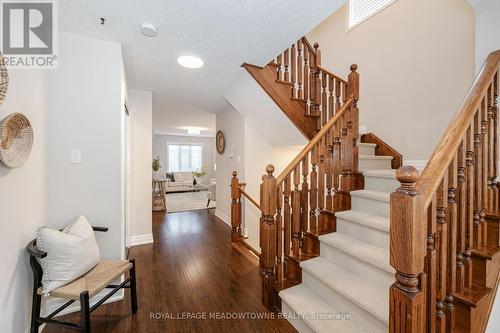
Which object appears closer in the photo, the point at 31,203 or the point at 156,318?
the point at 31,203

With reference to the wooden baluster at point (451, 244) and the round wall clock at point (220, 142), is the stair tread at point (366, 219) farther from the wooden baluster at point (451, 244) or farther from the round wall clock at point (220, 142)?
the round wall clock at point (220, 142)

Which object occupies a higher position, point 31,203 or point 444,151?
point 444,151

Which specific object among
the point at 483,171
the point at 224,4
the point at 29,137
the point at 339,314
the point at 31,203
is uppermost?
the point at 224,4

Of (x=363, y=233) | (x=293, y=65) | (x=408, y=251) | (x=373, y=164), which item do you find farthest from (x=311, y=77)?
(x=408, y=251)

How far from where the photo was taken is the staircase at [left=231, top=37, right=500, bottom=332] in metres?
0.97

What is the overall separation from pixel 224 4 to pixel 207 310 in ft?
7.88

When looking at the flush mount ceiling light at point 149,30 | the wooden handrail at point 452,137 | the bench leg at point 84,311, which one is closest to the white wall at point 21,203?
the bench leg at point 84,311

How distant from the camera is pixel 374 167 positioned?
265 cm

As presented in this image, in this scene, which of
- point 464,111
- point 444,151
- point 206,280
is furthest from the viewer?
point 206,280

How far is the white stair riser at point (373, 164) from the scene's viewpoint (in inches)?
99.5

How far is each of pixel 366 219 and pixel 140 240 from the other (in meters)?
3.21

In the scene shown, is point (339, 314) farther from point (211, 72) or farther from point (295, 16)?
point (211, 72)

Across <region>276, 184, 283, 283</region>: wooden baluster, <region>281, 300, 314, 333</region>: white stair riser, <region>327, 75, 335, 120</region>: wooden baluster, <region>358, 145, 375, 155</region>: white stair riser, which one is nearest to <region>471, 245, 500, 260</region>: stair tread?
<region>281, 300, 314, 333</region>: white stair riser

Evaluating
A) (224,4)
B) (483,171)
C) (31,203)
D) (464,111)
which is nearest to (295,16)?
(224,4)
